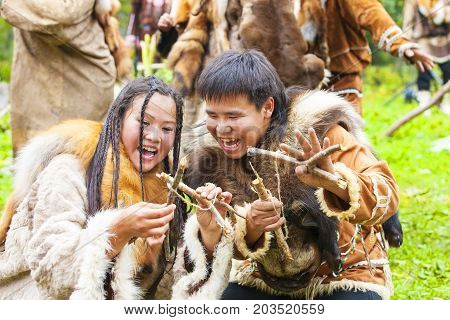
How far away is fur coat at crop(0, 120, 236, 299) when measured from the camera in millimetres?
2197

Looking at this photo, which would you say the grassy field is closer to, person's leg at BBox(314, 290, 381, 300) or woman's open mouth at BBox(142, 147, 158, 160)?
person's leg at BBox(314, 290, 381, 300)

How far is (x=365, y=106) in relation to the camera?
7.61 m

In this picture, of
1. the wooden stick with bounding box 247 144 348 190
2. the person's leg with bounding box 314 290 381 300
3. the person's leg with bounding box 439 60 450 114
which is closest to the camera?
the wooden stick with bounding box 247 144 348 190

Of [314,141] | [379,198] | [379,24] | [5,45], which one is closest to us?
[314,141]

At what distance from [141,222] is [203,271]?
15.4 inches

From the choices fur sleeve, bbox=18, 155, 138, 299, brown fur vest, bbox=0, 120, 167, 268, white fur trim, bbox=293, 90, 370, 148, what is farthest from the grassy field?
fur sleeve, bbox=18, 155, 138, 299

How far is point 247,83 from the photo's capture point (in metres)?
2.32

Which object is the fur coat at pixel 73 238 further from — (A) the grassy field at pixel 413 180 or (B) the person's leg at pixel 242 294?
(A) the grassy field at pixel 413 180

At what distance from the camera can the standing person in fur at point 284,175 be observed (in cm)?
229

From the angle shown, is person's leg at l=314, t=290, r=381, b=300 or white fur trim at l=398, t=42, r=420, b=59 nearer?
person's leg at l=314, t=290, r=381, b=300

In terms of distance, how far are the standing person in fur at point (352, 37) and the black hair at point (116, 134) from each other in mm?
→ 1537

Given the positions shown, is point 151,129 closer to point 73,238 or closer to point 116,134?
point 116,134

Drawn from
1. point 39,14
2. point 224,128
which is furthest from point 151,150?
point 39,14
